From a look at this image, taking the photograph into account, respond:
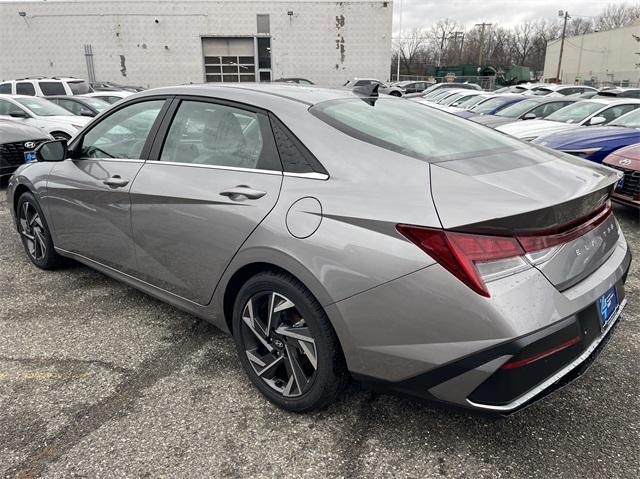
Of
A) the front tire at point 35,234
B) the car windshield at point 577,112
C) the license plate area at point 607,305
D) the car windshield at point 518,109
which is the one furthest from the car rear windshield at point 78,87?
the license plate area at point 607,305

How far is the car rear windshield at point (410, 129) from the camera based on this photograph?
2326 mm

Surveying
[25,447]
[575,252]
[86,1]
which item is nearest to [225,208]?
[25,447]

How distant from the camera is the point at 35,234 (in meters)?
4.34

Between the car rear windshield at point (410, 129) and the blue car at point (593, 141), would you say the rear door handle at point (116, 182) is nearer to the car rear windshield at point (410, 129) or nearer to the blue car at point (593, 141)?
the car rear windshield at point (410, 129)

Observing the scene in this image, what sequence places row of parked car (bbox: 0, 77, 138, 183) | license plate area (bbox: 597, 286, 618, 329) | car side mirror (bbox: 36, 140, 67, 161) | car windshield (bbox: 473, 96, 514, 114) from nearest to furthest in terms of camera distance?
license plate area (bbox: 597, 286, 618, 329) → car side mirror (bbox: 36, 140, 67, 161) → row of parked car (bbox: 0, 77, 138, 183) → car windshield (bbox: 473, 96, 514, 114)

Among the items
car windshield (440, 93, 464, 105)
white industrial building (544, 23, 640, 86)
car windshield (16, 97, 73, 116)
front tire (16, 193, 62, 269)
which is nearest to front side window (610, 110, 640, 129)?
front tire (16, 193, 62, 269)

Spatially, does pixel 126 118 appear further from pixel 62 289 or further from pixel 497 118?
pixel 497 118

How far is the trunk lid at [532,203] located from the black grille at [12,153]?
7.71 meters

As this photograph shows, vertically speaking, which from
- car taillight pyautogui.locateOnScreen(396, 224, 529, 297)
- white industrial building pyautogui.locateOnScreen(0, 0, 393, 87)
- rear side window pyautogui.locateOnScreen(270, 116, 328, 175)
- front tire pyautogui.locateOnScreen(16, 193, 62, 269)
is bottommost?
front tire pyautogui.locateOnScreen(16, 193, 62, 269)

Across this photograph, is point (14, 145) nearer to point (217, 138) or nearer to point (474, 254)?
point (217, 138)

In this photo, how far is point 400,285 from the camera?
6.22ft

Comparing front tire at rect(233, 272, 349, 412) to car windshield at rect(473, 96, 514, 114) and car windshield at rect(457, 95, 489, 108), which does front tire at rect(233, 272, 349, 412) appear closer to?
car windshield at rect(473, 96, 514, 114)

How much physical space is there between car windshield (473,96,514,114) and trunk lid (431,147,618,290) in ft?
40.7

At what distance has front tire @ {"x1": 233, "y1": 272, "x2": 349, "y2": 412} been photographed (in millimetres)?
2197
